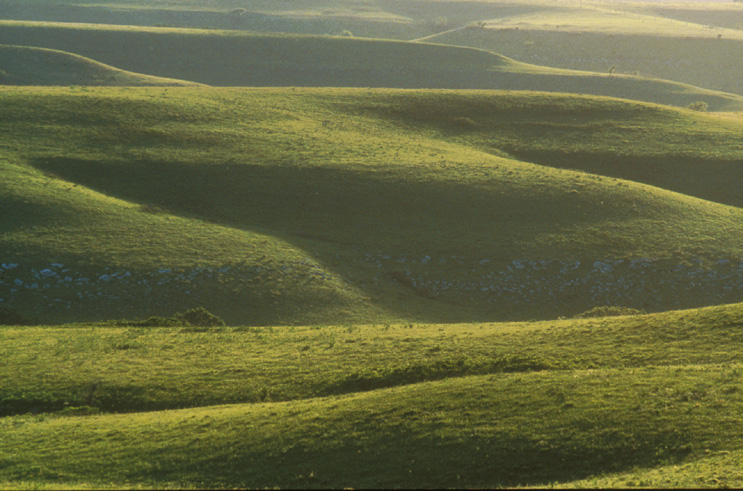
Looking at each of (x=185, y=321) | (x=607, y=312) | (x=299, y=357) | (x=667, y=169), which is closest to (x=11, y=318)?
(x=185, y=321)

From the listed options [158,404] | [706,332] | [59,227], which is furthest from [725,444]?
[59,227]

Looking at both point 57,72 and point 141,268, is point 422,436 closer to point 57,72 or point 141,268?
point 141,268

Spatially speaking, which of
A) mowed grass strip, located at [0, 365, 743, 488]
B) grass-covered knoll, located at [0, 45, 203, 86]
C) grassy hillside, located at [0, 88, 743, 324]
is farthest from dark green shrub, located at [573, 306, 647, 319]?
grass-covered knoll, located at [0, 45, 203, 86]

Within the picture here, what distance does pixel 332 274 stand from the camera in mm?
46562

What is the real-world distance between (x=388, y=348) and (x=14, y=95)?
6992cm

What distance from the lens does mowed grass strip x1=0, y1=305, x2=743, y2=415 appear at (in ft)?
86.2

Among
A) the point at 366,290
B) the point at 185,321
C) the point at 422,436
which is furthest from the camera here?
the point at 366,290

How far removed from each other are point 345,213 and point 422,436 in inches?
1533

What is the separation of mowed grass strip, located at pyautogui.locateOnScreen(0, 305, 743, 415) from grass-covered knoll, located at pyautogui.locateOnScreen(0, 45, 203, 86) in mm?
107345

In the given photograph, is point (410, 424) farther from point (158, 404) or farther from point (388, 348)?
point (158, 404)

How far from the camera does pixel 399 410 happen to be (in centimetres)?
2123

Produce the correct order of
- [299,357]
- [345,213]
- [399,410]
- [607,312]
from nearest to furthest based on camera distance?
[399,410], [299,357], [607,312], [345,213]

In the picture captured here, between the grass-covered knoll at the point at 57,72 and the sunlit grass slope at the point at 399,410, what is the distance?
10972cm

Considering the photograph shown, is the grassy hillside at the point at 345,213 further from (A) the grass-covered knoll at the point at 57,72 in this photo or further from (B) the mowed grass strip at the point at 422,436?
(A) the grass-covered knoll at the point at 57,72
